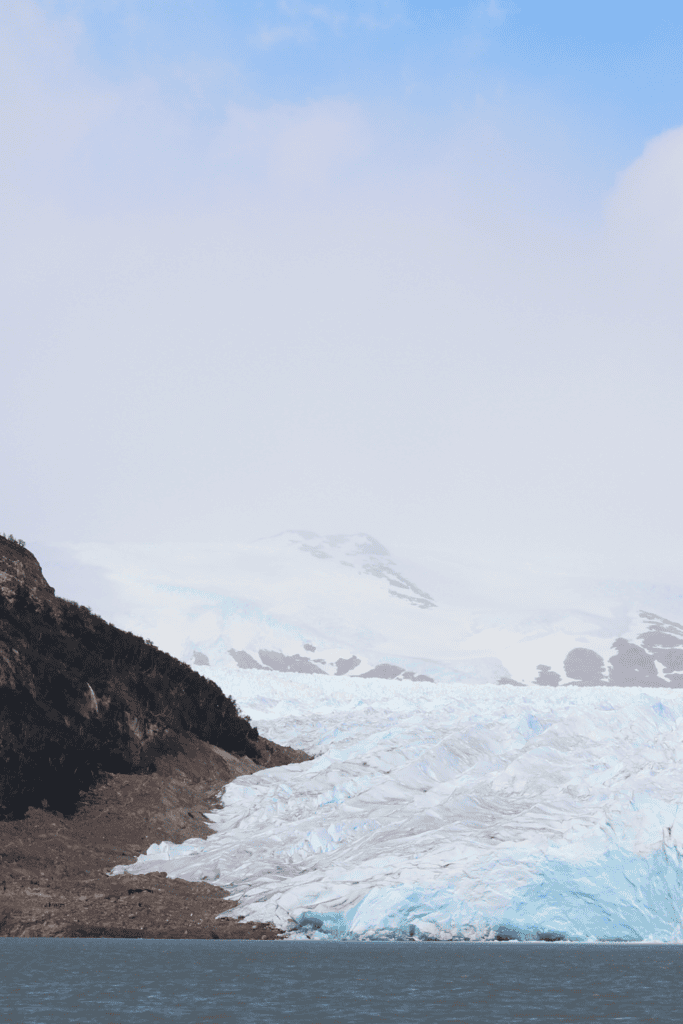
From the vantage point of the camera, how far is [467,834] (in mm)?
31188

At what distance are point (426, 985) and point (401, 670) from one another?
10287 cm

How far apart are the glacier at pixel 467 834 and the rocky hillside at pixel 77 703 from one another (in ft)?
14.8

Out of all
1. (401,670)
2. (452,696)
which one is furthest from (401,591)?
(452,696)

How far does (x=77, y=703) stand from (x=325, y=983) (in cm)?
2253

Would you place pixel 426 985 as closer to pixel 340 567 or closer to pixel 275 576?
pixel 275 576

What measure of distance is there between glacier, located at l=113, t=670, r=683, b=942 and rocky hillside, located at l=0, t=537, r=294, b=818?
451 centimetres

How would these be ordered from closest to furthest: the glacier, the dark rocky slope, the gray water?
1. the gray water
2. the glacier
3. the dark rocky slope

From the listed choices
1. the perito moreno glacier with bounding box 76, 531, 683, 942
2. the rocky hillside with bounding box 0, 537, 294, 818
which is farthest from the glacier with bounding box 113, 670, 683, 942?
the rocky hillside with bounding box 0, 537, 294, 818

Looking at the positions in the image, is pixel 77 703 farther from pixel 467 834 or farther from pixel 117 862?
pixel 467 834

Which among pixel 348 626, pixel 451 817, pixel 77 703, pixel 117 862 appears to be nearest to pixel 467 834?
pixel 451 817

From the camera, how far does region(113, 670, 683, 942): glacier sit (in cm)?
2780

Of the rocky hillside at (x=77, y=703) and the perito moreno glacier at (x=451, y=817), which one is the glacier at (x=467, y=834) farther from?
the rocky hillside at (x=77, y=703)

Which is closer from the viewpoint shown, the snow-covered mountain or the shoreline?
the shoreline

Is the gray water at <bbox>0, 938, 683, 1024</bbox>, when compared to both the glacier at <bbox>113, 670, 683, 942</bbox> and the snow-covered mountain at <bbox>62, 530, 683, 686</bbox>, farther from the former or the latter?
the snow-covered mountain at <bbox>62, 530, 683, 686</bbox>
